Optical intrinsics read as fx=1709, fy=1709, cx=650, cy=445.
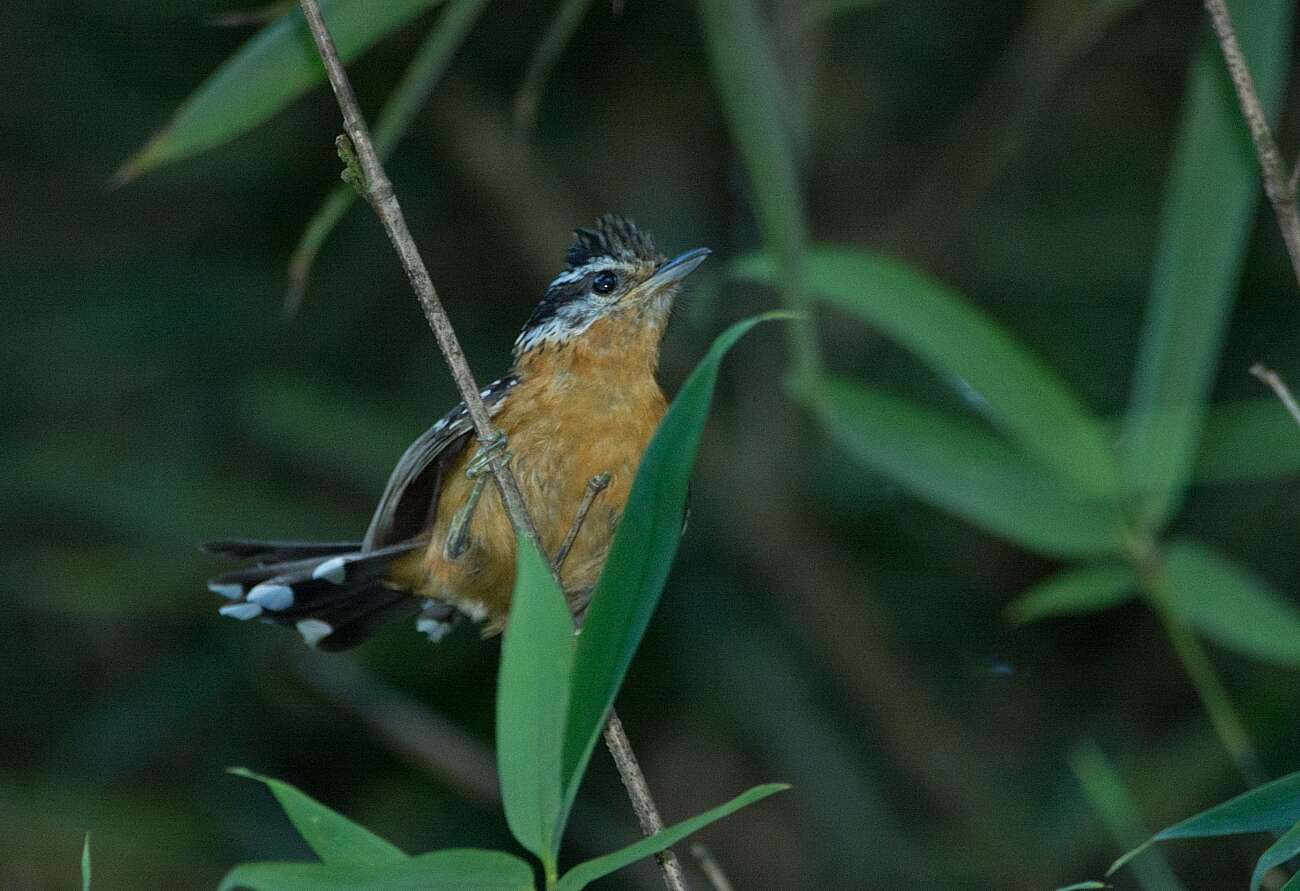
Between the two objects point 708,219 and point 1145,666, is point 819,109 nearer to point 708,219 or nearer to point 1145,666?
point 708,219

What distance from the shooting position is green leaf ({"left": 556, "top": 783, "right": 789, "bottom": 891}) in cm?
205

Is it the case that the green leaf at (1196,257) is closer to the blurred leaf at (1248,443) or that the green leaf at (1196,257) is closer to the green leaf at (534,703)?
the blurred leaf at (1248,443)

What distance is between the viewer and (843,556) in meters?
6.29

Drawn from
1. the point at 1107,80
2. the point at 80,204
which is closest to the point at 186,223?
the point at 80,204

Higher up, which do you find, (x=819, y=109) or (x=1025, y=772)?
(x=819, y=109)

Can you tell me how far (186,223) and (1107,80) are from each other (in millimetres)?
3538

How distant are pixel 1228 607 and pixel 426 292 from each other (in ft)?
6.69

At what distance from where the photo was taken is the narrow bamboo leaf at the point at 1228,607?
3629 millimetres

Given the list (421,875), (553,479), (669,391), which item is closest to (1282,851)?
(421,875)

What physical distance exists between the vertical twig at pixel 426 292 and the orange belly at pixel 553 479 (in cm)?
129

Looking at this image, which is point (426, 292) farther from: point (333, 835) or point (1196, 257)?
point (1196, 257)

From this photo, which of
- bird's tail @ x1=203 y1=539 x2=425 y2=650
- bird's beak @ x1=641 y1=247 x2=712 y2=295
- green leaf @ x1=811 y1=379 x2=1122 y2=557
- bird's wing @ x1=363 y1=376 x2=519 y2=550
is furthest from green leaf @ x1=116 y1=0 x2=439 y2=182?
green leaf @ x1=811 y1=379 x2=1122 y2=557

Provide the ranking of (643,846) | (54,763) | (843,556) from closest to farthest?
(643,846), (54,763), (843,556)

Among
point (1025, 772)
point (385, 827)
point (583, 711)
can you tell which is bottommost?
point (1025, 772)
